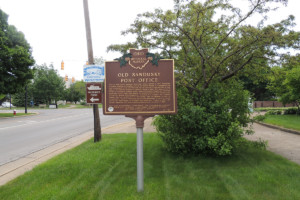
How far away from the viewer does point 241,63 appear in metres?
6.23

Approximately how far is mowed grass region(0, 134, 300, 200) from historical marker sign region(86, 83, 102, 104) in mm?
2424

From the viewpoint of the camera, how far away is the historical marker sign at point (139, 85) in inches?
161

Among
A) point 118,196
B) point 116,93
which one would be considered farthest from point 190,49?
point 118,196

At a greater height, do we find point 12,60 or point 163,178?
point 12,60

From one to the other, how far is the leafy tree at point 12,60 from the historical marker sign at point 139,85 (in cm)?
2169

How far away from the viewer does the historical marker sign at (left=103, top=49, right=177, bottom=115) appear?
4098mm

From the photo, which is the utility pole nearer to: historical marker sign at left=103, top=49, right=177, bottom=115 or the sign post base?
historical marker sign at left=103, top=49, right=177, bottom=115

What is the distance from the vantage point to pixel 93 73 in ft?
26.2

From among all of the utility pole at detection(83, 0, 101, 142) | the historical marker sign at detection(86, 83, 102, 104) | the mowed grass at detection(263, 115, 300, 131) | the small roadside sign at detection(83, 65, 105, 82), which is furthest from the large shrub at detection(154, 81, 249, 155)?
the mowed grass at detection(263, 115, 300, 131)

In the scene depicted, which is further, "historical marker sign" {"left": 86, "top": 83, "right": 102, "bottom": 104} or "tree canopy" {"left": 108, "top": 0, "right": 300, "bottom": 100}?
"historical marker sign" {"left": 86, "top": 83, "right": 102, "bottom": 104}

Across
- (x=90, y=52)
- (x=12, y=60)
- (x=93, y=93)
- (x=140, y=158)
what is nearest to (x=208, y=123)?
(x=140, y=158)

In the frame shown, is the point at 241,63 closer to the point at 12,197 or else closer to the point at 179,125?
the point at 179,125

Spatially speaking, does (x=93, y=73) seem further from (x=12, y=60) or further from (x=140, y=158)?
(x=12, y=60)

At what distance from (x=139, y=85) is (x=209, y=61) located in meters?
2.63
